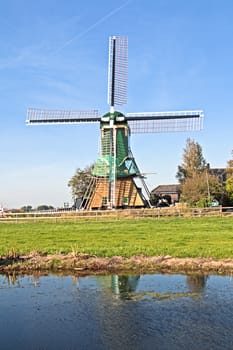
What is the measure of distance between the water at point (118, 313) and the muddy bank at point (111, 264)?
111 centimetres

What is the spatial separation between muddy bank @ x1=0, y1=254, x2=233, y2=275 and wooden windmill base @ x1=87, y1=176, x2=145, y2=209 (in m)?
35.0

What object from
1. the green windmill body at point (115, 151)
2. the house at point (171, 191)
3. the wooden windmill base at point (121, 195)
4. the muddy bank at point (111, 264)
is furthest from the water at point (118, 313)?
the house at point (171, 191)

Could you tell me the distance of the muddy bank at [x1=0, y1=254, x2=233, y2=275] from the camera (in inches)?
631

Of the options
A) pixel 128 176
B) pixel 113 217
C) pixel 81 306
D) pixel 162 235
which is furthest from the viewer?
pixel 128 176

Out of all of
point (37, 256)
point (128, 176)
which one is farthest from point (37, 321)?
point (128, 176)

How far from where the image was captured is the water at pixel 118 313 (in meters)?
8.77

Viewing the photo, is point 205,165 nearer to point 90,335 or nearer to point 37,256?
point 37,256

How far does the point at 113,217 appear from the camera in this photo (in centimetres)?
4209

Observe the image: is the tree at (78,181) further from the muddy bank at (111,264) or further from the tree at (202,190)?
the muddy bank at (111,264)

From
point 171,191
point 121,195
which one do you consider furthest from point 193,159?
point 121,195

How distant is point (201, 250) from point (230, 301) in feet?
21.2

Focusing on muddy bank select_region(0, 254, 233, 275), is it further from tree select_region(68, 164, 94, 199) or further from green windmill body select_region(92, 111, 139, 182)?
tree select_region(68, 164, 94, 199)

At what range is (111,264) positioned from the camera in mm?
16859

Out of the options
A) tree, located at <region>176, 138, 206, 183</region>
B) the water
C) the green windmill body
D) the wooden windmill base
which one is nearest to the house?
tree, located at <region>176, 138, 206, 183</region>
